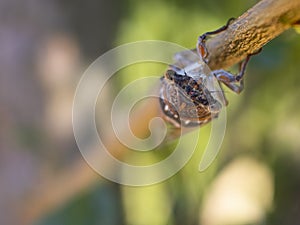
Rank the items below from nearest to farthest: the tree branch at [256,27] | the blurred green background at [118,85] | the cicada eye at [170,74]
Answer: the tree branch at [256,27], the cicada eye at [170,74], the blurred green background at [118,85]

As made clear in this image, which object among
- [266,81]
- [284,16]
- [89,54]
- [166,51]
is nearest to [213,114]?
[284,16]

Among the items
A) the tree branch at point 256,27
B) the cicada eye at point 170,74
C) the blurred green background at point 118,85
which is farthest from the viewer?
the blurred green background at point 118,85

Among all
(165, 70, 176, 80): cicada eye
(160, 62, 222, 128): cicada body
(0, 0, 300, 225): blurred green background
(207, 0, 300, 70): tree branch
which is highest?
(0, 0, 300, 225): blurred green background

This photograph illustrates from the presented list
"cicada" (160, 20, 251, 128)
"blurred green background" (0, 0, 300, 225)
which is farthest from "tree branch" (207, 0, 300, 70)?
"blurred green background" (0, 0, 300, 225)

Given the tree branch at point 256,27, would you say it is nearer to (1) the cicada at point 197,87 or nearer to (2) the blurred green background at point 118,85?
(1) the cicada at point 197,87

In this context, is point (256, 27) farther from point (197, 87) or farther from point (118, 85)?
point (118, 85)

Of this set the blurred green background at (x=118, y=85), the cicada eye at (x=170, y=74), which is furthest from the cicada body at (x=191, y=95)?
the blurred green background at (x=118, y=85)

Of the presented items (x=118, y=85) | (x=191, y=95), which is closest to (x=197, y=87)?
(x=191, y=95)

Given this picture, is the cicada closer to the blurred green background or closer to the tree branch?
the tree branch

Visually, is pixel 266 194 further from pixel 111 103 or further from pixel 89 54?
pixel 89 54
